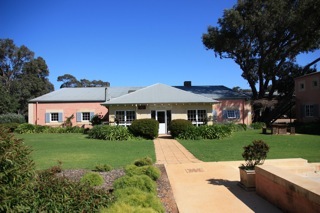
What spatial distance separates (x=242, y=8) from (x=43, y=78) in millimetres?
45049

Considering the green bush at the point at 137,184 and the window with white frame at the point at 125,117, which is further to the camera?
the window with white frame at the point at 125,117

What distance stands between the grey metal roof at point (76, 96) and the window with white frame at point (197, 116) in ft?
40.1

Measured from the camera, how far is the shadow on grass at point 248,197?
5.32 m

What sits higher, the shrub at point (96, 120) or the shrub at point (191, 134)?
the shrub at point (96, 120)

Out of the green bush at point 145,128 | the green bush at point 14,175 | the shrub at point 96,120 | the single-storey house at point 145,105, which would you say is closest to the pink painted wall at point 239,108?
the single-storey house at point 145,105

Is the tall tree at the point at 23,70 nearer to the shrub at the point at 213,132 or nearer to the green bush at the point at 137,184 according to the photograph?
the shrub at the point at 213,132

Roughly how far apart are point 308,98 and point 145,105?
17.7m

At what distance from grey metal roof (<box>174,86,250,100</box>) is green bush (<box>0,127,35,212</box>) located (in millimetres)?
29598

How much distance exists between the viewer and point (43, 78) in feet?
197

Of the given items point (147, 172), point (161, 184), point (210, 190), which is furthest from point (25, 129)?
point (210, 190)

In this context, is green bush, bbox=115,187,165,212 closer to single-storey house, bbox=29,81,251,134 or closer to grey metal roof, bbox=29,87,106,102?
single-storey house, bbox=29,81,251,134

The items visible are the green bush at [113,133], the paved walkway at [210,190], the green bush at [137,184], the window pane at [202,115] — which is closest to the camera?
the paved walkway at [210,190]

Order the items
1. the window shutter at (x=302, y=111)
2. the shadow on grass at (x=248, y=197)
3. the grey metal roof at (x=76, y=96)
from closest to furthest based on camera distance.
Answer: the shadow on grass at (x=248, y=197), the window shutter at (x=302, y=111), the grey metal roof at (x=76, y=96)

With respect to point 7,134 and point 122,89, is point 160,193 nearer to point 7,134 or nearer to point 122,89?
point 7,134
